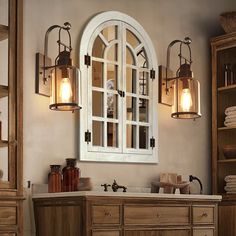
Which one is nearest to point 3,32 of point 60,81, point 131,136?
point 60,81

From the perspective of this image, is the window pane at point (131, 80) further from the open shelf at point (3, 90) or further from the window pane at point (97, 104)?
the open shelf at point (3, 90)

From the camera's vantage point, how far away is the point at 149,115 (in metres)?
5.54

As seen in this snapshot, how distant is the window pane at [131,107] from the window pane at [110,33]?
523mm

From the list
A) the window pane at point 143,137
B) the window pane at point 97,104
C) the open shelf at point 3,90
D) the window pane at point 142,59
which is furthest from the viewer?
the window pane at point 142,59

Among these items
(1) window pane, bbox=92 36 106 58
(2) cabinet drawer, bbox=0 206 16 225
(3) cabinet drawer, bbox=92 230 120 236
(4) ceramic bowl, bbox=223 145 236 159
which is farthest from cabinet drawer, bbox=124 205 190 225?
(1) window pane, bbox=92 36 106 58

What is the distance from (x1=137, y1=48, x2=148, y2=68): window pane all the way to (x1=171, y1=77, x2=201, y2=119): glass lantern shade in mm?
390

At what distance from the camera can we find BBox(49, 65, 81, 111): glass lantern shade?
4562 millimetres

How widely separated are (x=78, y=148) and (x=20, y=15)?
1.22m

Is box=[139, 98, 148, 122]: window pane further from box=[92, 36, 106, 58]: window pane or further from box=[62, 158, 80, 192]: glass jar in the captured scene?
box=[62, 158, 80, 192]: glass jar

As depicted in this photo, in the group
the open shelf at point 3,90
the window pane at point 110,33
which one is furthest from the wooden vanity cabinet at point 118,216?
the window pane at point 110,33

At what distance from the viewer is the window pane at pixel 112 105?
5.24 metres

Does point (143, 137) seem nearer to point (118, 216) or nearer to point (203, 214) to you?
point (203, 214)

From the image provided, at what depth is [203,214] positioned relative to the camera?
509 cm

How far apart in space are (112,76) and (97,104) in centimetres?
32
